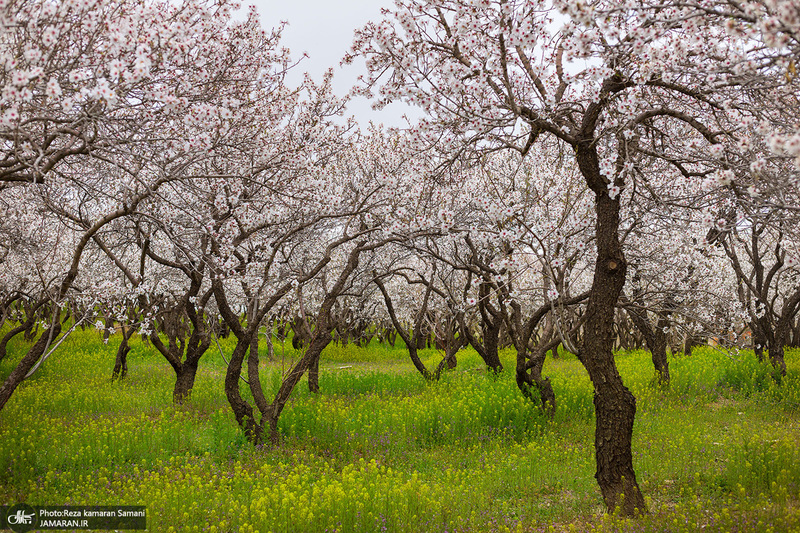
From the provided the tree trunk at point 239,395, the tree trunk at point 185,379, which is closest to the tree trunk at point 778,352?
the tree trunk at point 239,395

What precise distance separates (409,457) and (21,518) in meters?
5.48

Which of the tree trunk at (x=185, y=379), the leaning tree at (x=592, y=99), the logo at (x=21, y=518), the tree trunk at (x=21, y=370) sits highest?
the leaning tree at (x=592, y=99)

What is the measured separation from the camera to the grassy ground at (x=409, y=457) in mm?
6090

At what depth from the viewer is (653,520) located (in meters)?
5.75

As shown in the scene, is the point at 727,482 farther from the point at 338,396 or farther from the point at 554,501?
the point at 338,396

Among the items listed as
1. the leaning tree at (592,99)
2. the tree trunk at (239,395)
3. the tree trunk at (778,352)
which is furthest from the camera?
the tree trunk at (778,352)

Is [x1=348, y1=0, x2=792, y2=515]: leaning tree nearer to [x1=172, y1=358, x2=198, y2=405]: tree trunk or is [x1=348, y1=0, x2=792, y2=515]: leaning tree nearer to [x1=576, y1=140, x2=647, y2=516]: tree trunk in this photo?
[x1=576, y1=140, x2=647, y2=516]: tree trunk

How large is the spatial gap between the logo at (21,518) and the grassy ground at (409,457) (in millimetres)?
258

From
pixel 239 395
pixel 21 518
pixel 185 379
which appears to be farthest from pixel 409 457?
pixel 185 379

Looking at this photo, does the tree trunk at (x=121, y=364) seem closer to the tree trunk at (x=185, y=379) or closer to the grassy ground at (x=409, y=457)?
the grassy ground at (x=409, y=457)

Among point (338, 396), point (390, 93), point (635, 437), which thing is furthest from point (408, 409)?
point (390, 93)

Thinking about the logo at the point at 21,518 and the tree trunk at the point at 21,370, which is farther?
the tree trunk at the point at 21,370

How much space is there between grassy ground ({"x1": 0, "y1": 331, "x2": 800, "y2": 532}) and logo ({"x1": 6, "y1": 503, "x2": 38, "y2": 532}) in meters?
0.26

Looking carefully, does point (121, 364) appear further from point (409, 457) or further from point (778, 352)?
point (778, 352)
